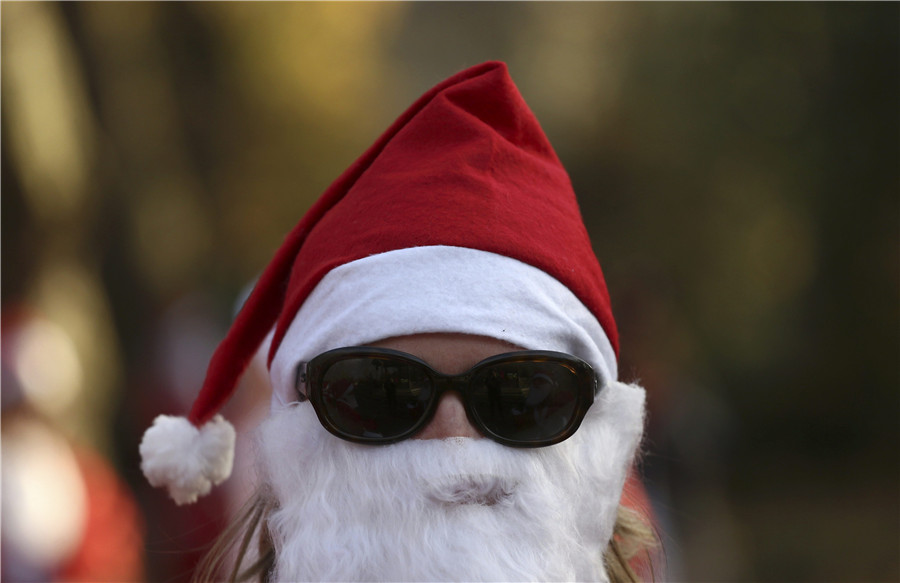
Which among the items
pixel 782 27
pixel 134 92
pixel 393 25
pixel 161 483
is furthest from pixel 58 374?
pixel 782 27

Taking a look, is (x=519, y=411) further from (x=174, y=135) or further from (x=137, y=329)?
(x=174, y=135)

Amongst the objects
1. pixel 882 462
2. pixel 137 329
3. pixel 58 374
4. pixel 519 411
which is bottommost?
pixel 882 462

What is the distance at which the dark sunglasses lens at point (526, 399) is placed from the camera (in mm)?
1301

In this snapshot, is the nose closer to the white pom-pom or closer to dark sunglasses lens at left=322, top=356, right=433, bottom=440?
dark sunglasses lens at left=322, top=356, right=433, bottom=440

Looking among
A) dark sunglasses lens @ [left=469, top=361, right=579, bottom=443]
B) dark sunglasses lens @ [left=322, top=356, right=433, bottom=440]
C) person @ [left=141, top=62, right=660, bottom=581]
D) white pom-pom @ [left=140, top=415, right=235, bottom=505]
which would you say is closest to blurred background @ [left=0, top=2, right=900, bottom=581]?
white pom-pom @ [left=140, top=415, right=235, bottom=505]

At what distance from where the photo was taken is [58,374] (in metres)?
4.40

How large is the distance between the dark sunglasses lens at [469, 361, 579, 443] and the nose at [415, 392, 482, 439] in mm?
26

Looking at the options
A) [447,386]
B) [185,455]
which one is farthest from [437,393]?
[185,455]

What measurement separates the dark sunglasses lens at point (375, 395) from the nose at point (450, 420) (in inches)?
1.2

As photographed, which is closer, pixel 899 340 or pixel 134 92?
pixel 134 92

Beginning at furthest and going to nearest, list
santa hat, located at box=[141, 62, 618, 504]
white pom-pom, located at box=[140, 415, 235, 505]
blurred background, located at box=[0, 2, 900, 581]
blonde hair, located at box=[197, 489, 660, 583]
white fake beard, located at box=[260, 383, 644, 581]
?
blurred background, located at box=[0, 2, 900, 581]
white pom-pom, located at box=[140, 415, 235, 505]
blonde hair, located at box=[197, 489, 660, 583]
santa hat, located at box=[141, 62, 618, 504]
white fake beard, located at box=[260, 383, 644, 581]

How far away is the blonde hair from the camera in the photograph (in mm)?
1509

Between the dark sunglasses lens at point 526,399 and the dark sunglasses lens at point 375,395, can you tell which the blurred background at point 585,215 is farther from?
the dark sunglasses lens at point 526,399

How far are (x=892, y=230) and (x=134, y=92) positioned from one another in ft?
22.3
